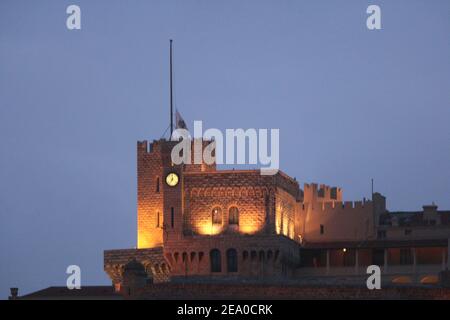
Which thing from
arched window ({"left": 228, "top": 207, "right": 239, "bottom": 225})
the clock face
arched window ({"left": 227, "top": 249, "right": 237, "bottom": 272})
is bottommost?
arched window ({"left": 227, "top": 249, "right": 237, "bottom": 272})

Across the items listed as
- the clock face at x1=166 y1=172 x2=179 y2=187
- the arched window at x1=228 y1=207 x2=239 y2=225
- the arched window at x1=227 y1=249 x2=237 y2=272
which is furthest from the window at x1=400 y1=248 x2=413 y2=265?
the clock face at x1=166 y1=172 x2=179 y2=187

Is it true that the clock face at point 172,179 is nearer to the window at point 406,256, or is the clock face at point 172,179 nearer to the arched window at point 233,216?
the arched window at point 233,216

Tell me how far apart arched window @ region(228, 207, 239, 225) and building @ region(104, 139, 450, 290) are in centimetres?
6

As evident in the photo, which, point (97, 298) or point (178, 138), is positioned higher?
point (178, 138)

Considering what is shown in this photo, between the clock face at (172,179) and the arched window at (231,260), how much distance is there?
5062mm

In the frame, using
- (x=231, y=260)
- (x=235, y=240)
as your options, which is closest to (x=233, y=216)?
(x=235, y=240)

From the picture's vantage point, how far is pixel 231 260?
463 ft

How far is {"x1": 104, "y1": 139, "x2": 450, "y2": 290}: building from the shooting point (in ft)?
462

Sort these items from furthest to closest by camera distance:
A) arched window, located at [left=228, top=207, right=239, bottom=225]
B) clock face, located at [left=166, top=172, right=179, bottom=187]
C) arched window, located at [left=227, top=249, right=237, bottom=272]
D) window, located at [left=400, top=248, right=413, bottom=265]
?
window, located at [left=400, top=248, right=413, bottom=265], arched window, located at [left=228, top=207, right=239, bottom=225], clock face, located at [left=166, top=172, right=179, bottom=187], arched window, located at [left=227, top=249, right=237, bottom=272]

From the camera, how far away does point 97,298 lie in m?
133

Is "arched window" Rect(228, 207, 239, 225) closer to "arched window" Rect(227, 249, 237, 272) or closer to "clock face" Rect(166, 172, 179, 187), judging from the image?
"arched window" Rect(227, 249, 237, 272)
